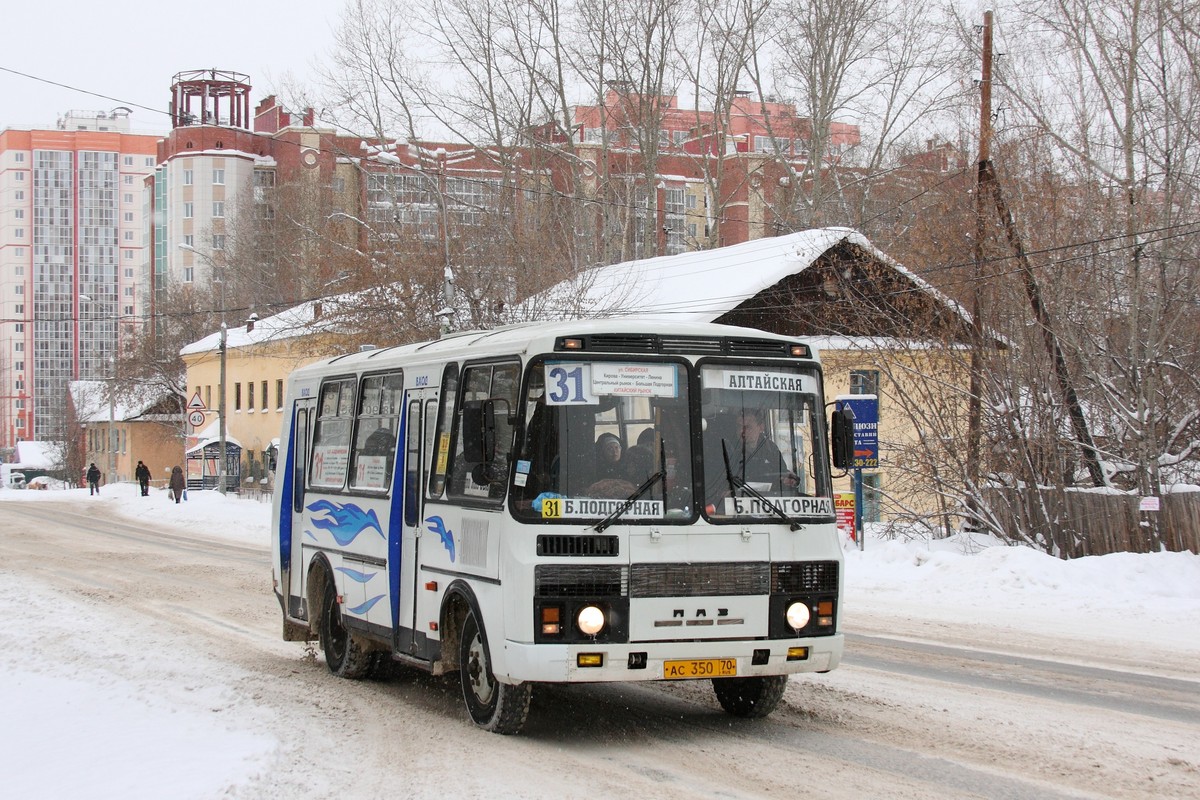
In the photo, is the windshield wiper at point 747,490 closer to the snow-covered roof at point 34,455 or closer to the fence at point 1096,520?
the fence at point 1096,520

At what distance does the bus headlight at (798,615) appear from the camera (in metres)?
9.04

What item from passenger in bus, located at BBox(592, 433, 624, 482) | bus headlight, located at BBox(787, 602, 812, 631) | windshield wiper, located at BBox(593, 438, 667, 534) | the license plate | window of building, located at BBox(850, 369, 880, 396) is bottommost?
the license plate

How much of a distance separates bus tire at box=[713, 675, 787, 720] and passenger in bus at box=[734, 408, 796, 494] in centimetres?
135

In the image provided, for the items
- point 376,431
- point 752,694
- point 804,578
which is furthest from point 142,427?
point 804,578

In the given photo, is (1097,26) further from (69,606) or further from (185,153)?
(185,153)

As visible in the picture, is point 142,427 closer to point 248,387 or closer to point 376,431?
point 248,387

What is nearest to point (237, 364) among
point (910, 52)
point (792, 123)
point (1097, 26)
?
point (792, 123)

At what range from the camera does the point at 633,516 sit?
876 centimetres

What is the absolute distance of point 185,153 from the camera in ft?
366

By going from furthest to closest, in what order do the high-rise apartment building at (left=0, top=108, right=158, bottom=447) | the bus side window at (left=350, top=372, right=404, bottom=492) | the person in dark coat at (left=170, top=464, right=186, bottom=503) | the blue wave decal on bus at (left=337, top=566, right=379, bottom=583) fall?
1. the high-rise apartment building at (left=0, top=108, right=158, bottom=447)
2. the person in dark coat at (left=170, top=464, right=186, bottom=503)
3. the blue wave decal on bus at (left=337, top=566, right=379, bottom=583)
4. the bus side window at (left=350, top=372, right=404, bottom=492)

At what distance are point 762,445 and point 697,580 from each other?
1.06m

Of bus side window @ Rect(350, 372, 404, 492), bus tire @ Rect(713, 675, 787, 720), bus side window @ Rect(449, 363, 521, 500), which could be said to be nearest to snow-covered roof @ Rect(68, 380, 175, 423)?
bus side window @ Rect(350, 372, 404, 492)

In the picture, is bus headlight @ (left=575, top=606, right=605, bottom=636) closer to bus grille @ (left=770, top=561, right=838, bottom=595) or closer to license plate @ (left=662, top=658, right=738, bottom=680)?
license plate @ (left=662, top=658, right=738, bottom=680)

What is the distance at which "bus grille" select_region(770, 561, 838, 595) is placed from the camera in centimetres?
902
